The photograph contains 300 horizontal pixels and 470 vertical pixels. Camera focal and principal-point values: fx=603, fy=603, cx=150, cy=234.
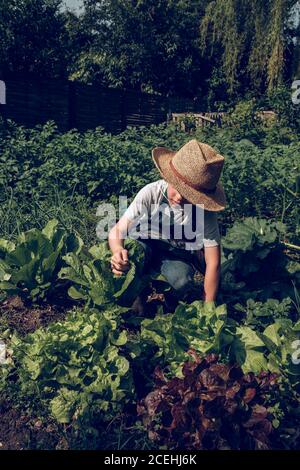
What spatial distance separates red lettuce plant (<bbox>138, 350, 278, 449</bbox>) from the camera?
2355 mm

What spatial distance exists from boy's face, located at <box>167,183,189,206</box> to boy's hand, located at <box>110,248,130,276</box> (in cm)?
39

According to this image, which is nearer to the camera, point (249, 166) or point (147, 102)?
point (249, 166)

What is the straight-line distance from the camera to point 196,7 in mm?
21016

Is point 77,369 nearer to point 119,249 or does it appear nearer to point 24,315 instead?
point 119,249

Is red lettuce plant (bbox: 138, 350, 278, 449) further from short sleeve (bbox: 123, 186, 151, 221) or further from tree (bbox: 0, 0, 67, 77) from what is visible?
tree (bbox: 0, 0, 67, 77)

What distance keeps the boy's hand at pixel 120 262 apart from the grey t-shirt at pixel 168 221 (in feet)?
0.91

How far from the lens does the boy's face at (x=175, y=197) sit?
325 centimetres

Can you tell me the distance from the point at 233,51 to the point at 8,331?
11576 millimetres

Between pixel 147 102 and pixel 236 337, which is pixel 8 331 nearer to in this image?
pixel 236 337

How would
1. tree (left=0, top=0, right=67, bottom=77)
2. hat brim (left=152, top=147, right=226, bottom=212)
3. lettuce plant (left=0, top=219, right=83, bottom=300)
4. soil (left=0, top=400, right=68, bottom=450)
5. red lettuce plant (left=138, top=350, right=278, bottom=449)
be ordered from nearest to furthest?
1. red lettuce plant (left=138, top=350, right=278, bottom=449)
2. soil (left=0, top=400, right=68, bottom=450)
3. hat brim (left=152, top=147, right=226, bottom=212)
4. lettuce plant (left=0, top=219, right=83, bottom=300)
5. tree (left=0, top=0, right=67, bottom=77)

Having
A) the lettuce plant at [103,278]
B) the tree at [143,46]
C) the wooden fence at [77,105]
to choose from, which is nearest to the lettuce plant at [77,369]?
the lettuce plant at [103,278]

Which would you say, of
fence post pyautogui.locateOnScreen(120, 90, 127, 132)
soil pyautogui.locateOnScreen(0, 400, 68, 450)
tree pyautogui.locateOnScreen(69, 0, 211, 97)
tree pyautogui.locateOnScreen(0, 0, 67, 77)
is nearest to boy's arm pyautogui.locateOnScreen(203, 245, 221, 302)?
soil pyautogui.locateOnScreen(0, 400, 68, 450)

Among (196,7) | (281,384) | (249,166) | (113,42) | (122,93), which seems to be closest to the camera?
(281,384)
